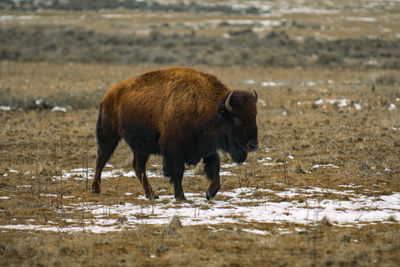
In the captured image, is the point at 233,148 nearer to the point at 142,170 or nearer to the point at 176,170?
the point at 176,170

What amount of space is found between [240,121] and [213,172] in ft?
3.42

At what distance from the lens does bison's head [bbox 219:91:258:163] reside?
301 inches

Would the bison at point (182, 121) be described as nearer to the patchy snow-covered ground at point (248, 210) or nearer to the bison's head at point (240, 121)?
the bison's head at point (240, 121)

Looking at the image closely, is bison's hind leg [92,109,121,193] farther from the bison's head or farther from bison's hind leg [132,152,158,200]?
the bison's head

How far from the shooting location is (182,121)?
813 cm

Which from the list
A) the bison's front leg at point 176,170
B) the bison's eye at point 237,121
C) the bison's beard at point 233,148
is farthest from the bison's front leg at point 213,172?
the bison's eye at point 237,121

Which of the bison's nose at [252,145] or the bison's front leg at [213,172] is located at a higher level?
the bison's nose at [252,145]

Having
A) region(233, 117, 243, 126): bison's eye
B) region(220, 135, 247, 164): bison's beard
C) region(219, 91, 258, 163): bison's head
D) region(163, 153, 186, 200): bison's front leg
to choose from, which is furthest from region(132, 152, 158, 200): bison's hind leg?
region(233, 117, 243, 126): bison's eye

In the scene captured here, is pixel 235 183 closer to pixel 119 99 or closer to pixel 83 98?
pixel 119 99

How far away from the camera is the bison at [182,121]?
25.6 feet

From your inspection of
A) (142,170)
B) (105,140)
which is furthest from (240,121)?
(105,140)

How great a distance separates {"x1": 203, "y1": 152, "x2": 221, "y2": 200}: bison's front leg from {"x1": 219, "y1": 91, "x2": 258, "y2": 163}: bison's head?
522 millimetres

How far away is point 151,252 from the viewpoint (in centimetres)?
542

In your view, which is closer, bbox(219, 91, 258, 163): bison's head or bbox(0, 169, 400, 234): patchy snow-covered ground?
bbox(0, 169, 400, 234): patchy snow-covered ground
